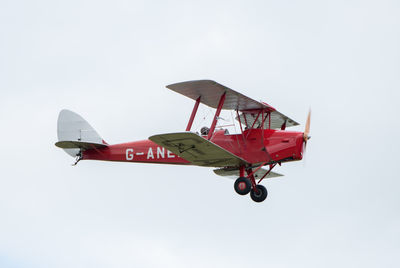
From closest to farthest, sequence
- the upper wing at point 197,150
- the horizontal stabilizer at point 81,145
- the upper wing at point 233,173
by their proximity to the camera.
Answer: the upper wing at point 197,150 < the horizontal stabilizer at point 81,145 < the upper wing at point 233,173

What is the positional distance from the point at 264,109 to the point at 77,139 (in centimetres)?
620

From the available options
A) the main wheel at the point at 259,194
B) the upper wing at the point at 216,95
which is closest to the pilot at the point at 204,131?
the upper wing at the point at 216,95

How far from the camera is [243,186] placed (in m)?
18.8

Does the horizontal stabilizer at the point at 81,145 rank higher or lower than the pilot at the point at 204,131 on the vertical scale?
lower

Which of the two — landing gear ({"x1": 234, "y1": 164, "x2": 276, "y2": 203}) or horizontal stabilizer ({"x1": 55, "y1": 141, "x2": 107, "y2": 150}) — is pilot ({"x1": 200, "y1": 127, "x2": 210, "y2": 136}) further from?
horizontal stabilizer ({"x1": 55, "y1": 141, "x2": 107, "y2": 150})

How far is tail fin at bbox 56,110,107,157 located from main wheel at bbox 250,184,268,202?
4.89 metres

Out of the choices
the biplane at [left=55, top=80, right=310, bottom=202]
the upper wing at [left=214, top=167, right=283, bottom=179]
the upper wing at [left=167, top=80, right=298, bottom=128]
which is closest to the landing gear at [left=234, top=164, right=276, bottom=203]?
the biplane at [left=55, top=80, right=310, bottom=202]

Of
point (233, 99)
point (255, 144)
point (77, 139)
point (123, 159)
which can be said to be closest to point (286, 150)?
point (255, 144)

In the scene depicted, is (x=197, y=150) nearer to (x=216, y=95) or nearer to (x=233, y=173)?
(x=216, y=95)

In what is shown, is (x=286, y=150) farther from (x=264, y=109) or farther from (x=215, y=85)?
(x=215, y=85)

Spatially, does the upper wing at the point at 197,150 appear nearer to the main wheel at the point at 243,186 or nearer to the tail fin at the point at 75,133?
the main wheel at the point at 243,186

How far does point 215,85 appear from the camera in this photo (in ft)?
59.3

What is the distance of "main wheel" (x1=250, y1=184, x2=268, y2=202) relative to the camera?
65.5 ft

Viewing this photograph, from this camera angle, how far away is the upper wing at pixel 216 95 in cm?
1791
